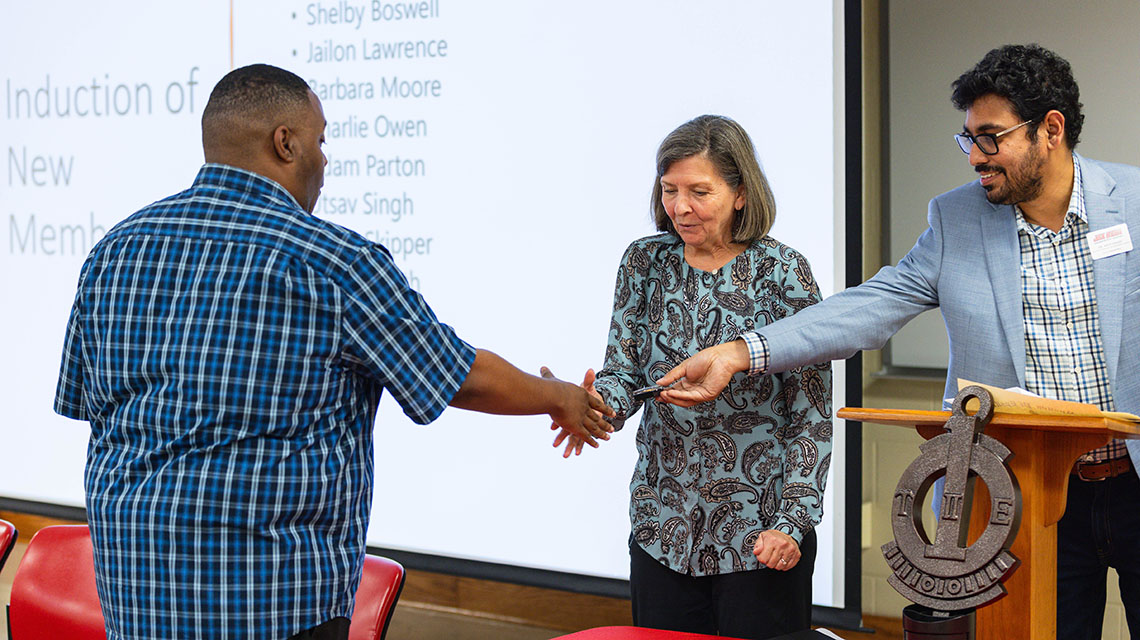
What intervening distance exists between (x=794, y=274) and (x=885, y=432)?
4.69 ft

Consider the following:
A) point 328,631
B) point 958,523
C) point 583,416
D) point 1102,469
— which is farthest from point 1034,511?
point 328,631

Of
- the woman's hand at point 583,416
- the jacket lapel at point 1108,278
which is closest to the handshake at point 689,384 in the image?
the woman's hand at point 583,416

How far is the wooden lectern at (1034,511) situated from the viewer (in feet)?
4.74

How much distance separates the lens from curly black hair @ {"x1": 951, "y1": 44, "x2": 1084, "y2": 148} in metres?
1.91

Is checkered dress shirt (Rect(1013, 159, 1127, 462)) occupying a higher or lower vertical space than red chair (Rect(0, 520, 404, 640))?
higher

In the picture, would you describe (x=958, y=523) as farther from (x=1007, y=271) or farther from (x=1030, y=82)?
(x=1030, y=82)

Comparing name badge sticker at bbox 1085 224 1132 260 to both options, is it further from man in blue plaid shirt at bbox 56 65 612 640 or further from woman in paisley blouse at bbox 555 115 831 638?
man in blue plaid shirt at bbox 56 65 612 640

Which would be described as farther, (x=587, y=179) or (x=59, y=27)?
(x=59, y=27)

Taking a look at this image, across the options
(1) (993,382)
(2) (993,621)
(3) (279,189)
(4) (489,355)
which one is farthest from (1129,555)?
(3) (279,189)

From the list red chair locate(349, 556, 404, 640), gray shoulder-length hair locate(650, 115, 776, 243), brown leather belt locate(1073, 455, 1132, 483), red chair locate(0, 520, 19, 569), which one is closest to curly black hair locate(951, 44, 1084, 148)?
gray shoulder-length hair locate(650, 115, 776, 243)

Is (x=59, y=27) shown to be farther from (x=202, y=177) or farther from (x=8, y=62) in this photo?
(x=202, y=177)

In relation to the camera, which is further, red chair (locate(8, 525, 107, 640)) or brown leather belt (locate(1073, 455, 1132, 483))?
red chair (locate(8, 525, 107, 640))

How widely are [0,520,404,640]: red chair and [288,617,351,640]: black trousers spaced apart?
34 cm

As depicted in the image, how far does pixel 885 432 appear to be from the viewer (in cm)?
328
